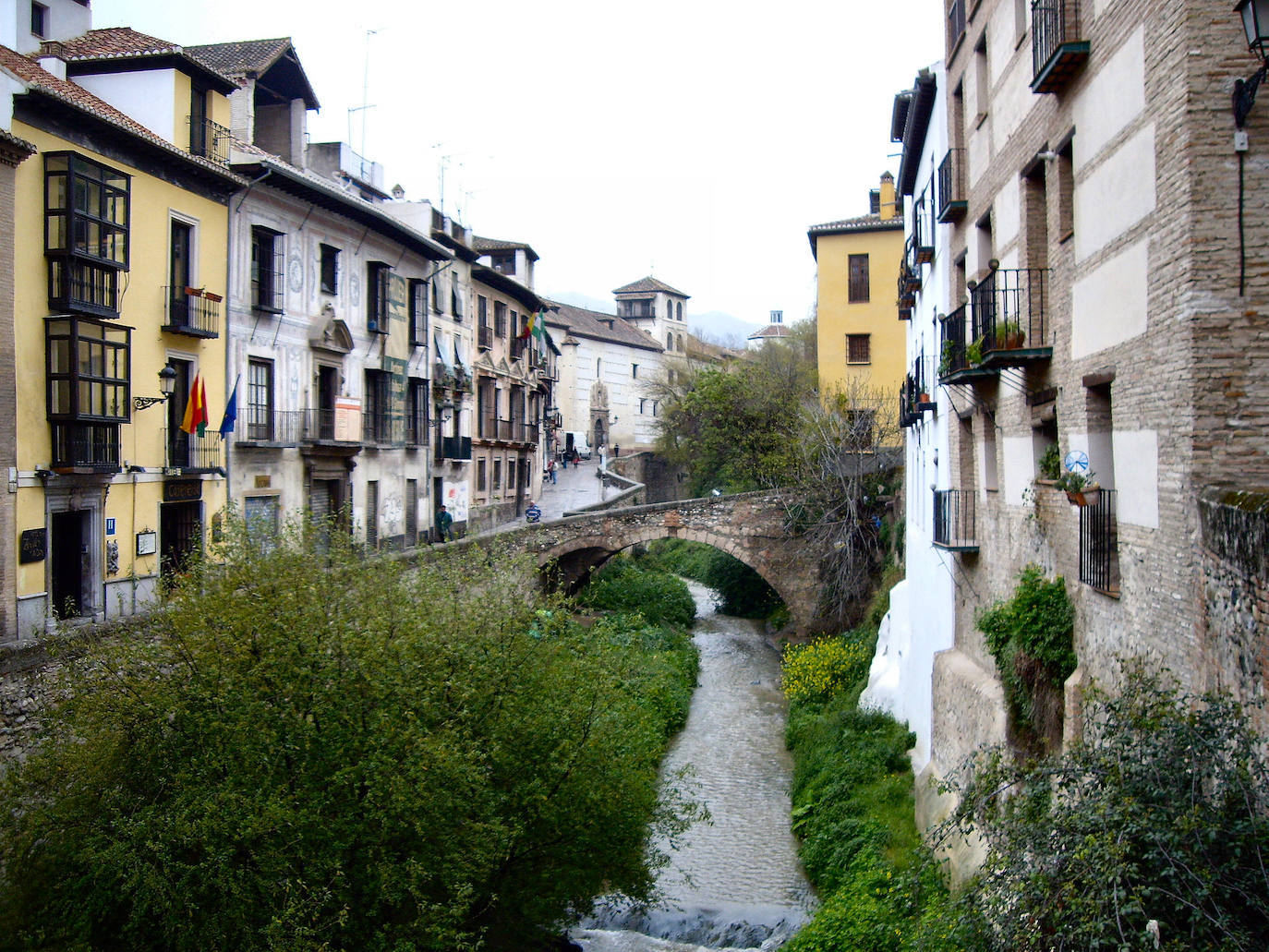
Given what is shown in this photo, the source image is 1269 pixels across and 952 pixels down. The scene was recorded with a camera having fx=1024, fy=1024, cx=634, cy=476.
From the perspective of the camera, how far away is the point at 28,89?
44.8 ft

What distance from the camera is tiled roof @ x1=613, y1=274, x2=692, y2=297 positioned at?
229 ft

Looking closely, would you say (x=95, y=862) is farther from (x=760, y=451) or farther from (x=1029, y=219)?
(x=760, y=451)

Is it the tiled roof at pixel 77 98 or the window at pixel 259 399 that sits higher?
the tiled roof at pixel 77 98

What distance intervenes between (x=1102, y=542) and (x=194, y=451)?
15.4 m

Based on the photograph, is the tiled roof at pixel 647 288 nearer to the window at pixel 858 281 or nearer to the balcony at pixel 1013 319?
the window at pixel 858 281

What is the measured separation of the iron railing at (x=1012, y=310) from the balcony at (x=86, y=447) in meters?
12.5

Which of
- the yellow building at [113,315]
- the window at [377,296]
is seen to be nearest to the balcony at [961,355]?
the yellow building at [113,315]

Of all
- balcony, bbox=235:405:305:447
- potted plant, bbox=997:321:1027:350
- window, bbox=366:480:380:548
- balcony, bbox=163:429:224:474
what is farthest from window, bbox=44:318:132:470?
potted plant, bbox=997:321:1027:350

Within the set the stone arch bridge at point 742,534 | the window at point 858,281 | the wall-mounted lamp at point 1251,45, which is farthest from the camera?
the window at point 858,281

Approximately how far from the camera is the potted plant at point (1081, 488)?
320 inches

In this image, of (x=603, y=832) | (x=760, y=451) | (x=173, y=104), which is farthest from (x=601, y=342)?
(x=603, y=832)

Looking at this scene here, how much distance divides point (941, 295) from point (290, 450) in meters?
13.5

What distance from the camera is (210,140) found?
18.7 meters

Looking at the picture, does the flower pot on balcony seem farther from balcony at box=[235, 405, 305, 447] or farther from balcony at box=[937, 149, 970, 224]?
balcony at box=[235, 405, 305, 447]
